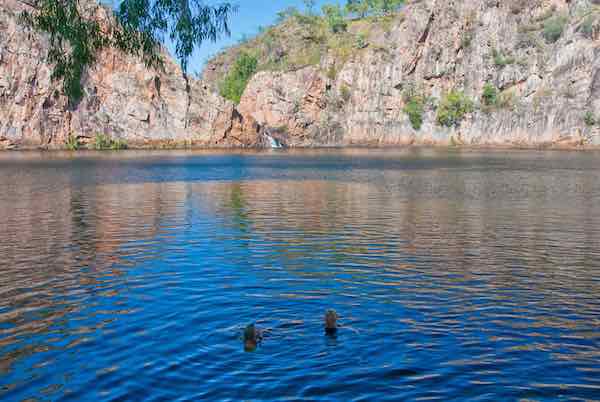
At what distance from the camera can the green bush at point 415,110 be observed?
19075cm

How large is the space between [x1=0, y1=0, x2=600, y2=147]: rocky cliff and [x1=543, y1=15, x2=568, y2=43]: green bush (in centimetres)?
30

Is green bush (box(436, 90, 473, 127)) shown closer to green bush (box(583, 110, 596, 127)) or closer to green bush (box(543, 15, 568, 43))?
green bush (box(543, 15, 568, 43))

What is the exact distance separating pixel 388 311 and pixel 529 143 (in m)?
169

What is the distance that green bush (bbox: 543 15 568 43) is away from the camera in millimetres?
173625

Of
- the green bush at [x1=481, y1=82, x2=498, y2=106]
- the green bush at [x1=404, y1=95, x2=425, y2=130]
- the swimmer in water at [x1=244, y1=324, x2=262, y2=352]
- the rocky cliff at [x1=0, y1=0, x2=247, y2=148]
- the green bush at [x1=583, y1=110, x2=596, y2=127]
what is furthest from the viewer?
the green bush at [x1=404, y1=95, x2=425, y2=130]

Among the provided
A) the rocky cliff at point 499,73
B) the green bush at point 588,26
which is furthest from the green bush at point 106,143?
the green bush at point 588,26

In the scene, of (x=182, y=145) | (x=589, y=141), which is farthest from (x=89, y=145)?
(x=589, y=141)

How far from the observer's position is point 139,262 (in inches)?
875

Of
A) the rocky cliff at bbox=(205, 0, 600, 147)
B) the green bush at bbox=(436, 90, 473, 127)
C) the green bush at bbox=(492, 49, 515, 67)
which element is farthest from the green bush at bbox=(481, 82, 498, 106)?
the green bush at bbox=(492, 49, 515, 67)

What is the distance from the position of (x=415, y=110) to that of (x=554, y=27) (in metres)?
46.5

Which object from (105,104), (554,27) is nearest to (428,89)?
(554,27)

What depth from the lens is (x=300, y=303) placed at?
54.0ft

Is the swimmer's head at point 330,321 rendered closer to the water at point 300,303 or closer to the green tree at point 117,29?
the water at point 300,303

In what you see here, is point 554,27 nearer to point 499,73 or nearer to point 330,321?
point 499,73
